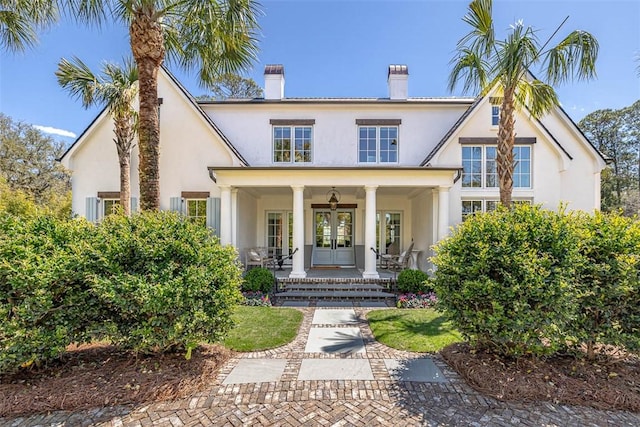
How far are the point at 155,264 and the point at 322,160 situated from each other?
997cm

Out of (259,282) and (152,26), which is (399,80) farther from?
(259,282)

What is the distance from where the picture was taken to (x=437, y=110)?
13703 millimetres

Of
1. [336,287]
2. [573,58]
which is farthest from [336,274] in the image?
[573,58]

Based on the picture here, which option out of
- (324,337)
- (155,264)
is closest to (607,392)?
(324,337)

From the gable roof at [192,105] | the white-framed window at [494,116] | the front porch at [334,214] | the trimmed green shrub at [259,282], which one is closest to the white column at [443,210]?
the front porch at [334,214]

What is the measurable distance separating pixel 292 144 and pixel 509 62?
869cm

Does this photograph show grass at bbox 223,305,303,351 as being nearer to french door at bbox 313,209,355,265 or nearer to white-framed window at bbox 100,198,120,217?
french door at bbox 313,209,355,265

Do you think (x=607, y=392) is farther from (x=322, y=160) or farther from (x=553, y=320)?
(x=322, y=160)

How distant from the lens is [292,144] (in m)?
13.6

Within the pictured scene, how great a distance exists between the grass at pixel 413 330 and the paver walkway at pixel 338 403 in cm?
61

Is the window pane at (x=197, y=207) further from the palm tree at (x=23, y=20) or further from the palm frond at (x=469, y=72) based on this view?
the palm frond at (x=469, y=72)

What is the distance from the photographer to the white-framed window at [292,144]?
13.5 metres

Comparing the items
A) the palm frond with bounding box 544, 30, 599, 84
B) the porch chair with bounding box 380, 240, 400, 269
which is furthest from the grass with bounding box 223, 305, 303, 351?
the palm frond with bounding box 544, 30, 599, 84

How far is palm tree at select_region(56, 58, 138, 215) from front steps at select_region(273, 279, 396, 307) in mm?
6399
